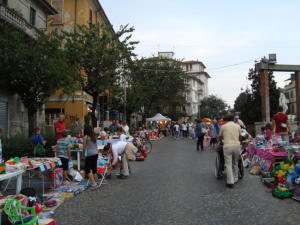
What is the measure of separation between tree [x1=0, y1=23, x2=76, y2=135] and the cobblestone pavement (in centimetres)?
731

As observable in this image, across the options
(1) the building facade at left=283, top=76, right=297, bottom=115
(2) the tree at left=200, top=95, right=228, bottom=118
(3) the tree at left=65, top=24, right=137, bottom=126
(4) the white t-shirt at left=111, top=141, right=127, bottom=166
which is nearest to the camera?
(4) the white t-shirt at left=111, top=141, right=127, bottom=166

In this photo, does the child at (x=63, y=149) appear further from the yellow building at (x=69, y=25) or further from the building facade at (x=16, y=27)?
the yellow building at (x=69, y=25)

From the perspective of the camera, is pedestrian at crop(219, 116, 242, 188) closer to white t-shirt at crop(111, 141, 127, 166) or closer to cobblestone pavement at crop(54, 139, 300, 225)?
cobblestone pavement at crop(54, 139, 300, 225)

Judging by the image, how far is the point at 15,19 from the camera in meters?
16.1

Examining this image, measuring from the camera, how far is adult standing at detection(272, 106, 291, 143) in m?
10.0

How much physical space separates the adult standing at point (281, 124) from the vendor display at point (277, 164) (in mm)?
606

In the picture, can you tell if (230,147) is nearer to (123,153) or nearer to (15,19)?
(123,153)

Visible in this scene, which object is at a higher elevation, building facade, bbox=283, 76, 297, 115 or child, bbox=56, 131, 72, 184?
building facade, bbox=283, 76, 297, 115

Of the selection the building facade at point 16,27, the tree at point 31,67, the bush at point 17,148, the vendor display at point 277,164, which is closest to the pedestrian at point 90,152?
the bush at point 17,148

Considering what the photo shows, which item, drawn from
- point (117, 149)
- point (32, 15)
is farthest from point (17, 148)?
point (32, 15)

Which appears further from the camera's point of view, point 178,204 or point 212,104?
point 212,104

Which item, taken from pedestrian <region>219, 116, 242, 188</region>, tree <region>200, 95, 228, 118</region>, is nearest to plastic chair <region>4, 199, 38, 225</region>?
pedestrian <region>219, 116, 242, 188</region>

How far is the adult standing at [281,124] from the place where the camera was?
32.9 ft

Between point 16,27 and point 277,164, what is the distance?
14266 mm
